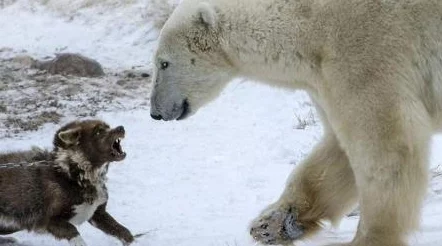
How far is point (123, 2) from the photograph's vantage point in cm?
1916

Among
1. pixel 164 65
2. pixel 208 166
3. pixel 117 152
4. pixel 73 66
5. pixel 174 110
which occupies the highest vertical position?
pixel 164 65

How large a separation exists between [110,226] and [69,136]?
0.81m

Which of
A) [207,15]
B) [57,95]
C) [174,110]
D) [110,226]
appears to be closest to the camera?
[207,15]

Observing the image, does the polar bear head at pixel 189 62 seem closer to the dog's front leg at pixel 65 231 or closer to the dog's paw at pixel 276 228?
the dog's paw at pixel 276 228

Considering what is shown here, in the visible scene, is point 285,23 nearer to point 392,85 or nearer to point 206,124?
point 392,85

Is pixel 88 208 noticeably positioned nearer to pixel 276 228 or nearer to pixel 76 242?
pixel 76 242

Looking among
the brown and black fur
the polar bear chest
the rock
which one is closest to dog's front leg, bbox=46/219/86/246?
the brown and black fur

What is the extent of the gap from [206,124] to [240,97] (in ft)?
5.77

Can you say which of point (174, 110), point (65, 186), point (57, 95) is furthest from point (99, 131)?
point (57, 95)

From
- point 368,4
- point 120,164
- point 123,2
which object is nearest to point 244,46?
point 368,4

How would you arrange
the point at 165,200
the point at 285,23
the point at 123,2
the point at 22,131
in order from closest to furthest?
the point at 285,23 → the point at 165,200 → the point at 22,131 → the point at 123,2

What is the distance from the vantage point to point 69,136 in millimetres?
6348

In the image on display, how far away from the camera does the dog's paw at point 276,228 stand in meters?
5.22

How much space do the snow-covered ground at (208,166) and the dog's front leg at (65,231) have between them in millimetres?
397
